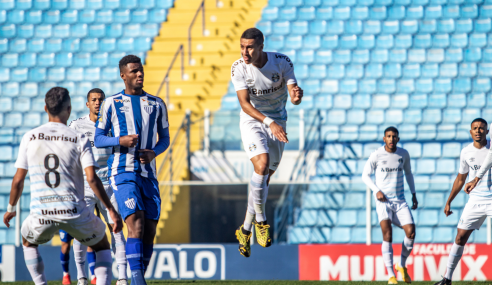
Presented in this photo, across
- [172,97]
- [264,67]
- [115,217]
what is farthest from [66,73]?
[115,217]

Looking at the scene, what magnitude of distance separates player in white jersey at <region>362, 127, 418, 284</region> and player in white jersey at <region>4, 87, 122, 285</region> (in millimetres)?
4686

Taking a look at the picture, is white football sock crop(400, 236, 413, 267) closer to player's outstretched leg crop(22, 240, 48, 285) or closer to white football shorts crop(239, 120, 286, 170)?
white football shorts crop(239, 120, 286, 170)

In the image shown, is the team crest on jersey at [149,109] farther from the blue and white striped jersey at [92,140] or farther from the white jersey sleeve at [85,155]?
the blue and white striped jersey at [92,140]

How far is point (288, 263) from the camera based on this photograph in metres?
9.55

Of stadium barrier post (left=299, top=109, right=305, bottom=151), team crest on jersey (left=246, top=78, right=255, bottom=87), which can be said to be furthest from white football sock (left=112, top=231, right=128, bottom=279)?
stadium barrier post (left=299, top=109, right=305, bottom=151)

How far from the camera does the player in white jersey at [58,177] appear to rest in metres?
4.28

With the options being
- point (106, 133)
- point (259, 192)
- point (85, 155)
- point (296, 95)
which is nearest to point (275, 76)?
point (296, 95)

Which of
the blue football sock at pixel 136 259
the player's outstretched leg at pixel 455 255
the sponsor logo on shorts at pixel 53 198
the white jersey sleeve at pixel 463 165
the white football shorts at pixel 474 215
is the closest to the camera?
the sponsor logo on shorts at pixel 53 198

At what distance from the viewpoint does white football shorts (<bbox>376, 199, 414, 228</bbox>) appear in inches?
320

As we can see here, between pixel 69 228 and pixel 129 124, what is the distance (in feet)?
3.42

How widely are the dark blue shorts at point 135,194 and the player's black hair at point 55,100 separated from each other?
0.85 meters

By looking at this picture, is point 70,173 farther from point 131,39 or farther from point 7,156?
point 131,39

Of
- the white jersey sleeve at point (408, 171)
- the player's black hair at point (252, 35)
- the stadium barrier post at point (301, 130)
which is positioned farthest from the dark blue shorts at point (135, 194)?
the stadium barrier post at point (301, 130)

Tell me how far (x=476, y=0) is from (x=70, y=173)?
1092 centimetres
